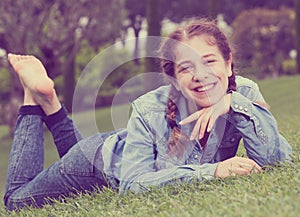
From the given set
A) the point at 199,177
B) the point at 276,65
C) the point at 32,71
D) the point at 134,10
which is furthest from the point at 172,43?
the point at 134,10

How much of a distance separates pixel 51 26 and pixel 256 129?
7689 mm

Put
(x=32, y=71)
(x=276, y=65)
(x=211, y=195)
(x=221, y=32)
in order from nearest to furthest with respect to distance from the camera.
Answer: (x=211, y=195) → (x=221, y=32) → (x=32, y=71) → (x=276, y=65)

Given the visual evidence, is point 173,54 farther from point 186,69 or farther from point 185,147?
point 185,147

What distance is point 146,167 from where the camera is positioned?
104 inches

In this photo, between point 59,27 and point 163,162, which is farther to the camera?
point 59,27

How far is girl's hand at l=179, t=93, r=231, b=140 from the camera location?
2.59 m

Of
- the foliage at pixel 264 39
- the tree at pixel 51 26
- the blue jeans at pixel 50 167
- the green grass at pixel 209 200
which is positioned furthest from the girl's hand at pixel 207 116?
the foliage at pixel 264 39

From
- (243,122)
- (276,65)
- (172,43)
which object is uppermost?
(172,43)

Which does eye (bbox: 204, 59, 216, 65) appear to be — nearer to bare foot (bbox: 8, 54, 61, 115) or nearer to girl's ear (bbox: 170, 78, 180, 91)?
girl's ear (bbox: 170, 78, 180, 91)

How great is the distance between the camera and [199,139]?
2.73 m

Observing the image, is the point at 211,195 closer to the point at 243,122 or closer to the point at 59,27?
the point at 243,122

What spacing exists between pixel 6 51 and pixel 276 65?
1165 cm

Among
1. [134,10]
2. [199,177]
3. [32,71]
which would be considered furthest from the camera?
[134,10]

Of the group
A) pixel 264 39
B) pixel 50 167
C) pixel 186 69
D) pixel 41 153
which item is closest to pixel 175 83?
pixel 186 69
